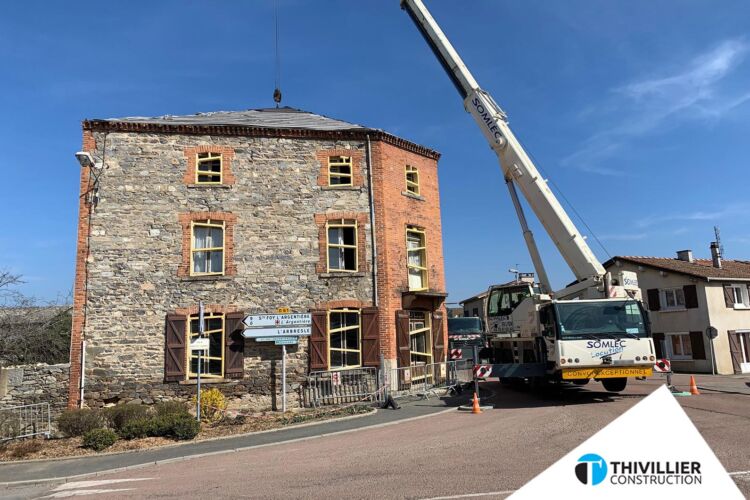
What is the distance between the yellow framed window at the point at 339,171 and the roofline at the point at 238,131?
0.76 m

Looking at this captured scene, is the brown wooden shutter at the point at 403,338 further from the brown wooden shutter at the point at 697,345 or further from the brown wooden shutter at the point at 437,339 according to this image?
the brown wooden shutter at the point at 697,345

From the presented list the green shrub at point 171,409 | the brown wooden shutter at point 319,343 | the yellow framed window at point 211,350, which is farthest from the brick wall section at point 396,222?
the green shrub at point 171,409

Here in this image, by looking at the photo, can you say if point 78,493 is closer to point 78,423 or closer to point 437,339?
point 78,423

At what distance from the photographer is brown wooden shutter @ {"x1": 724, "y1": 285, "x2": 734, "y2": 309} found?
83.5ft

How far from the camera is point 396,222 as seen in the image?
58.2 ft

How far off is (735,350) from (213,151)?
2582cm

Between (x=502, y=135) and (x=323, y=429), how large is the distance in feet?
33.1

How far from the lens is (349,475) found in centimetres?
734

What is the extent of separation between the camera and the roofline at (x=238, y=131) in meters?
16.6

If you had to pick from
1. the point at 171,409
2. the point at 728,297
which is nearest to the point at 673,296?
the point at 728,297

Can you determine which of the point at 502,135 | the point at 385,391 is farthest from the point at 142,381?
the point at 502,135

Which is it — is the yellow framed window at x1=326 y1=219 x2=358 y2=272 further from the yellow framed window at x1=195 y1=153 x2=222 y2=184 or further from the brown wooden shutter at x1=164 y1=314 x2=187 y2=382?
the brown wooden shutter at x1=164 y1=314 x2=187 y2=382

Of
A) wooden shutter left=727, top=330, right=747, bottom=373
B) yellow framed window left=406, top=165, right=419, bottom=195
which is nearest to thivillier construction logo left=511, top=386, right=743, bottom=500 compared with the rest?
yellow framed window left=406, top=165, right=419, bottom=195

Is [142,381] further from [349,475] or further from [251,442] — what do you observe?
[349,475]
